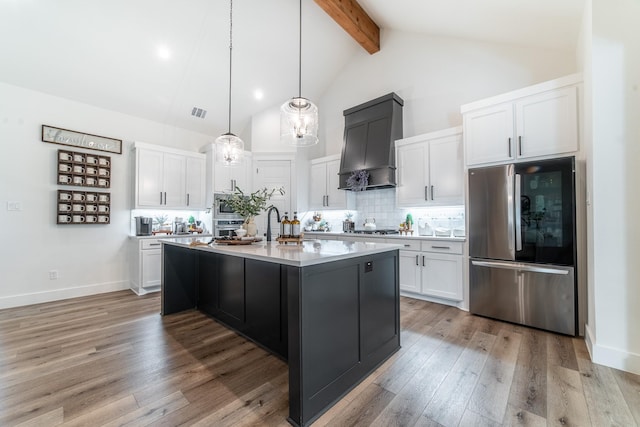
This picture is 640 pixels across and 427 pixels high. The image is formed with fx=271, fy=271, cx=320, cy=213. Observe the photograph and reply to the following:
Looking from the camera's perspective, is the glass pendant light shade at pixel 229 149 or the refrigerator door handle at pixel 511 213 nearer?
the refrigerator door handle at pixel 511 213

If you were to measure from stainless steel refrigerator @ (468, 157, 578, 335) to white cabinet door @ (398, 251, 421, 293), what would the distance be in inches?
27.3

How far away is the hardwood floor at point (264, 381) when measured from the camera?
61.5 inches

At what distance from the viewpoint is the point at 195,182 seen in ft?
16.8

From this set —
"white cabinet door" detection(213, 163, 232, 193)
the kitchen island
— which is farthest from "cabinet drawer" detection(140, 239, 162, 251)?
the kitchen island

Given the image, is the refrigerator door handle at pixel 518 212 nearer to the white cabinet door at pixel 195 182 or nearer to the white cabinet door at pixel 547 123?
the white cabinet door at pixel 547 123

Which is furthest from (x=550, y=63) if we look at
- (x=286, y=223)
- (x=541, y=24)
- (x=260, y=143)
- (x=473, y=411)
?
(x=260, y=143)

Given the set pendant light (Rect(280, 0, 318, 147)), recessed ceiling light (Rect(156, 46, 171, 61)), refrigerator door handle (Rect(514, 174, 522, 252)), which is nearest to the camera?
pendant light (Rect(280, 0, 318, 147))

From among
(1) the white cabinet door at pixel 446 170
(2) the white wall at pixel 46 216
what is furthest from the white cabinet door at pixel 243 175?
(1) the white cabinet door at pixel 446 170

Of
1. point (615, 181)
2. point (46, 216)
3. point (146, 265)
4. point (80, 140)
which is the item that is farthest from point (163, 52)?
point (615, 181)

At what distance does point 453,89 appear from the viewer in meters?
4.14

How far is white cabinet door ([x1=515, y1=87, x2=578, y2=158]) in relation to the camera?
270 cm

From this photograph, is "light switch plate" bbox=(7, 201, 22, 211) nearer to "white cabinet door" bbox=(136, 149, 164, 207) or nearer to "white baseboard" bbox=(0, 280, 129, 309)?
"white baseboard" bbox=(0, 280, 129, 309)

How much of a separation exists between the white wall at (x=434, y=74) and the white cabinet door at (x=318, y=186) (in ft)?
1.66

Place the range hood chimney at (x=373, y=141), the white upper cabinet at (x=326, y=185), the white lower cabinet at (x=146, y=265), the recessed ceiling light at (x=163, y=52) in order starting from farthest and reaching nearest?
the white upper cabinet at (x=326, y=185) < the range hood chimney at (x=373, y=141) < the white lower cabinet at (x=146, y=265) < the recessed ceiling light at (x=163, y=52)
